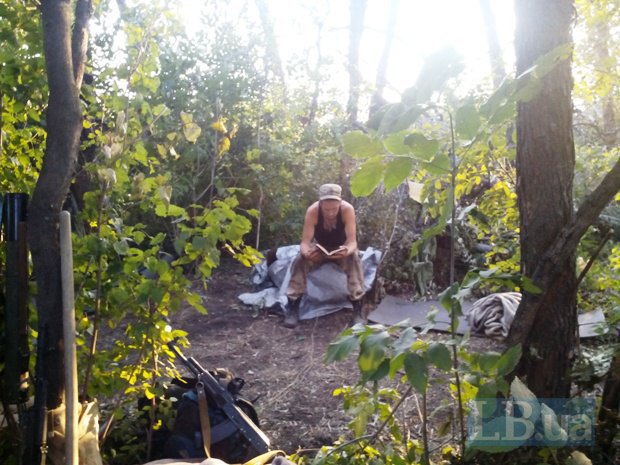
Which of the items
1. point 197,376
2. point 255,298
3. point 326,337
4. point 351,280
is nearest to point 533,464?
point 197,376

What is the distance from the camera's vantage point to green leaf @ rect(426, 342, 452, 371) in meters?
1.45

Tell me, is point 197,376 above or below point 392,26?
below

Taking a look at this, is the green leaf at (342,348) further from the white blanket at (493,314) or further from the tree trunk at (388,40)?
the tree trunk at (388,40)

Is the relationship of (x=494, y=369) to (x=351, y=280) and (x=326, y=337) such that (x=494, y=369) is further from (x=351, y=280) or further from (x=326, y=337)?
(x=351, y=280)

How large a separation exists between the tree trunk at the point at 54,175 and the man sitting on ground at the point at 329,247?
4.14m

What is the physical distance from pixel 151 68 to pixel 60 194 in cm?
76

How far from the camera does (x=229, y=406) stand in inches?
123

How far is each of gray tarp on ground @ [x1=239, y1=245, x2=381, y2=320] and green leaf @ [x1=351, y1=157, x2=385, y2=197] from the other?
15.3 ft

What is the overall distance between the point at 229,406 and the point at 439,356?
74.5 inches

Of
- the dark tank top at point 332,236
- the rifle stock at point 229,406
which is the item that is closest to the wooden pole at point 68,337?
the rifle stock at point 229,406

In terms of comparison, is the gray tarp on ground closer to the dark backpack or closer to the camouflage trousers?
the camouflage trousers

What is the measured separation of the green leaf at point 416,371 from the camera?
1433mm

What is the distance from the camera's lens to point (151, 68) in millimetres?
2584

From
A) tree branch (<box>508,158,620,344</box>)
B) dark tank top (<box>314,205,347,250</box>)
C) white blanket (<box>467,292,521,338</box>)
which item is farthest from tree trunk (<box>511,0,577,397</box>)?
dark tank top (<box>314,205,347,250</box>)
